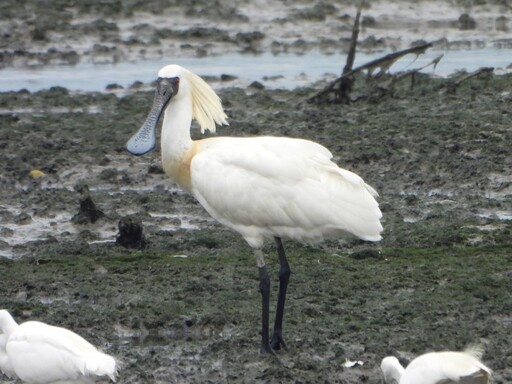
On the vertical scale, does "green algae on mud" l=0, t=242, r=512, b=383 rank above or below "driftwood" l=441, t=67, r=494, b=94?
below

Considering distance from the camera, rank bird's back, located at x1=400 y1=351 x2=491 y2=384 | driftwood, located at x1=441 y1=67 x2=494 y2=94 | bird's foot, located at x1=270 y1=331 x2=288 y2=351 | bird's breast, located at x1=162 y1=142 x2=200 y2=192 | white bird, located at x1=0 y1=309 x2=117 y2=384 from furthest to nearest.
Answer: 1. driftwood, located at x1=441 y1=67 x2=494 y2=94
2. bird's breast, located at x1=162 y1=142 x2=200 y2=192
3. bird's foot, located at x1=270 y1=331 x2=288 y2=351
4. white bird, located at x1=0 y1=309 x2=117 y2=384
5. bird's back, located at x1=400 y1=351 x2=491 y2=384

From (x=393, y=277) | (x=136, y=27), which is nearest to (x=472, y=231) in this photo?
(x=393, y=277)

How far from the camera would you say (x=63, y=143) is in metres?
15.9

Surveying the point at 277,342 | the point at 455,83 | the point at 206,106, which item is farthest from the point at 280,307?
the point at 455,83

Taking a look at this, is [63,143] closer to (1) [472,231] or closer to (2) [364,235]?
(1) [472,231]

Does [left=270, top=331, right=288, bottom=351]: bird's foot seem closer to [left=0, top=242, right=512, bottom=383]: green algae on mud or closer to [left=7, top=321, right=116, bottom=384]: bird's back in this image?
[left=0, top=242, right=512, bottom=383]: green algae on mud

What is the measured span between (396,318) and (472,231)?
2.35 meters

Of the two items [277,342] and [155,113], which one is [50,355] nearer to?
[277,342]

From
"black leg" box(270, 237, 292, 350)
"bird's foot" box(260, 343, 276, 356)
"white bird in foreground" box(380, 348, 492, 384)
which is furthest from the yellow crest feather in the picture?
"white bird in foreground" box(380, 348, 492, 384)

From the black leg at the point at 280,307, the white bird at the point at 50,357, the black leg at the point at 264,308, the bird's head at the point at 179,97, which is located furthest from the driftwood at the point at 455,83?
the white bird at the point at 50,357

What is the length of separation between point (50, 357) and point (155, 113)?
262 centimetres

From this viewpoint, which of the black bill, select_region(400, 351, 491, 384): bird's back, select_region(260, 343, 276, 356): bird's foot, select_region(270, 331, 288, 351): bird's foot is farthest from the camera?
the black bill

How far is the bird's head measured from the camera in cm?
1011

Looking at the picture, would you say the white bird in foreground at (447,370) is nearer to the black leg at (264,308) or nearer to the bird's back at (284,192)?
the black leg at (264,308)
